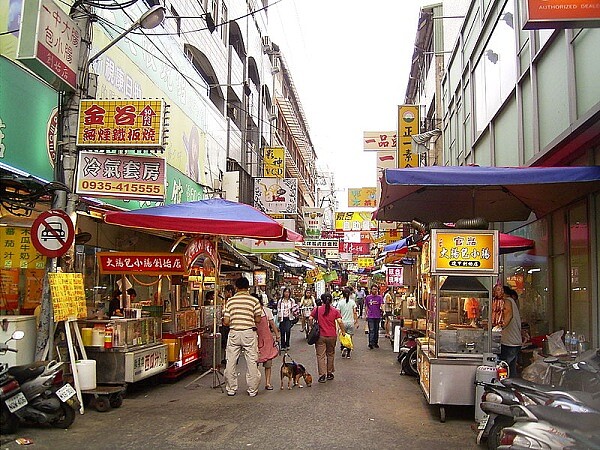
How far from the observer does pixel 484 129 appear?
54.2ft

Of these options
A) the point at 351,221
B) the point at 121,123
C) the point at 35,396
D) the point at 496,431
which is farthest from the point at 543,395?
the point at 351,221

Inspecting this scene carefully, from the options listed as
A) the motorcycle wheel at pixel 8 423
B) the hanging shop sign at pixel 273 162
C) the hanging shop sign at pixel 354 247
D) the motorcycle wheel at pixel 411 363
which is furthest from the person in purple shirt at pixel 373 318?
the hanging shop sign at pixel 354 247

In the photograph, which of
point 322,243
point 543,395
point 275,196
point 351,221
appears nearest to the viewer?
point 543,395

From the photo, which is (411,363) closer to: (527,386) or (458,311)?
(458,311)

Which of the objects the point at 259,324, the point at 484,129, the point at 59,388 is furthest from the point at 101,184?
the point at 484,129

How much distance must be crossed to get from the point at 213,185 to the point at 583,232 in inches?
613

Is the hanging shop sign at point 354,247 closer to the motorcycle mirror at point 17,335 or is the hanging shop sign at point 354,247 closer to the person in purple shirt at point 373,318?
the person in purple shirt at point 373,318

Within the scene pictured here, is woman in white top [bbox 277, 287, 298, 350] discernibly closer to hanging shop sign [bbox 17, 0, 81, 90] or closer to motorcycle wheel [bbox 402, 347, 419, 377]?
motorcycle wheel [bbox 402, 347, 419, 377]

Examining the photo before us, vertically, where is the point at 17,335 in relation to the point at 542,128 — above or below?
below

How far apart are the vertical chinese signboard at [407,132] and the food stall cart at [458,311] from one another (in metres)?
15.5

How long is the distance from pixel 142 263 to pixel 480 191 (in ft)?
19.8

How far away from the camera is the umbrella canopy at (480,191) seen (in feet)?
27.3

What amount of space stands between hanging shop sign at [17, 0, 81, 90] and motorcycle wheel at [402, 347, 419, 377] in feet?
27.8

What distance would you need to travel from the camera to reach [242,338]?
1098 centimetres
